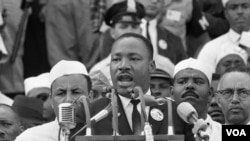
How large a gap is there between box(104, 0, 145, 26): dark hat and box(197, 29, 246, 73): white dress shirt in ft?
3.14

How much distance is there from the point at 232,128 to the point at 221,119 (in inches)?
170

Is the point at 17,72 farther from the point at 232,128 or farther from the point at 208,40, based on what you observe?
the point at 232,128

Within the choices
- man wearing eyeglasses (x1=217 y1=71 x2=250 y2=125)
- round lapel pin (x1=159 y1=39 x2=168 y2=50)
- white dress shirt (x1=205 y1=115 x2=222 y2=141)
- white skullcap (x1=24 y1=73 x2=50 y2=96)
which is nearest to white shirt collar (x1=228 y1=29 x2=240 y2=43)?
round lapel pin (x1=159 y1=39 x2=168 y2=50)

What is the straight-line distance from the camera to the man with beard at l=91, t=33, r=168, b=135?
32.6 feet

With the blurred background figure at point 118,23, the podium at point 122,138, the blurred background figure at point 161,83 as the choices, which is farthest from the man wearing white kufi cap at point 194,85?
the podium at point 122,138

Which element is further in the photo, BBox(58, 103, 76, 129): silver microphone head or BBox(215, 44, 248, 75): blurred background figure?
BBox(215, 44, 248, 75): blurred background figure

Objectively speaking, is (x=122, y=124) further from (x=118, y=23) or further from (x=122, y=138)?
(x=118, y=23)

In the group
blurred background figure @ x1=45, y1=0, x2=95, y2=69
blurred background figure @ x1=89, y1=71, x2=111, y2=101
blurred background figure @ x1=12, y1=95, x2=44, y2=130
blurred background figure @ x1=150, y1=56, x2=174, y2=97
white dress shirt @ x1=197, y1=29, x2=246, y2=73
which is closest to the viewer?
blurred background figure @ x1=150, y1=56, x2=174, y2=97

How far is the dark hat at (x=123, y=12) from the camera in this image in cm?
1483

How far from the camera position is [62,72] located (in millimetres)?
11586

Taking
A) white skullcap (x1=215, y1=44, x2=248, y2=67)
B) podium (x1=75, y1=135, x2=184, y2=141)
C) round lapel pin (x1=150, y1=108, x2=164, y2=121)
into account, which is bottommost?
podium (x1=75, y1=135, x2=184, y2=141)

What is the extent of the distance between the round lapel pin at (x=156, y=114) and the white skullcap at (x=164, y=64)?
3.79m

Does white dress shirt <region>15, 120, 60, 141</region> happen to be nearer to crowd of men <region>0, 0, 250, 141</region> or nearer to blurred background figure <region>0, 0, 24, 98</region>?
crowd of men <region>0, 0, 250, 141</region>

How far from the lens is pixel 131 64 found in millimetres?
10500
